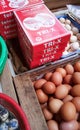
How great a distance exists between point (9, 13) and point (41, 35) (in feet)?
0.66

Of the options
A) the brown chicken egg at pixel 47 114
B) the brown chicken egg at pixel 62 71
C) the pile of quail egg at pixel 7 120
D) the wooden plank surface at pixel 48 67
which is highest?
the pile of quail egg at pixel 7 120

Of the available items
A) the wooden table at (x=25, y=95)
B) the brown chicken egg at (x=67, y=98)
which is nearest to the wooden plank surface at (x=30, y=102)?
the wooden table at (x=25, y=95)

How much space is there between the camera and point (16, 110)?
0.64 meters

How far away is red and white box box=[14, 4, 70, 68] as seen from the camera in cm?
72

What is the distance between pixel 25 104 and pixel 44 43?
24 centimetres

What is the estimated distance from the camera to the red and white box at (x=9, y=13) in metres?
0.84

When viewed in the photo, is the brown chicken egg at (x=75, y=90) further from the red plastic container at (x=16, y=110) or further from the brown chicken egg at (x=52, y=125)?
the red plastic container at (x=16, y=110)

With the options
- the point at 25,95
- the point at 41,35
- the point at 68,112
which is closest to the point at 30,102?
the point at 25,95

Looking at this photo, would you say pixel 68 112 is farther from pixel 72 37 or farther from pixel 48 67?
pixel 72 37

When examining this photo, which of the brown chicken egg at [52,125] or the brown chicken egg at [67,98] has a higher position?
the brown chicken egg at [67,98]

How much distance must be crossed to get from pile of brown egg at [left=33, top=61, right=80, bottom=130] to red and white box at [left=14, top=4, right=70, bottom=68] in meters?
0.08

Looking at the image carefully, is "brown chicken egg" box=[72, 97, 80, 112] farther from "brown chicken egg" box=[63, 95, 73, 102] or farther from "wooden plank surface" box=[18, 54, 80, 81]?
"wooden plank surface" box=[18, 54, 80, 81]

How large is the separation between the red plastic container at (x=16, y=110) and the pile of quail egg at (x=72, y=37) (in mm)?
370

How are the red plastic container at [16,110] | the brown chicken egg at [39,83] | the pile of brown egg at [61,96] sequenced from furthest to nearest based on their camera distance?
1. the brown chicken egg at [39,83]
2. the pile of brown egg at [61,96]
3. the red plastic container at [16,110]
